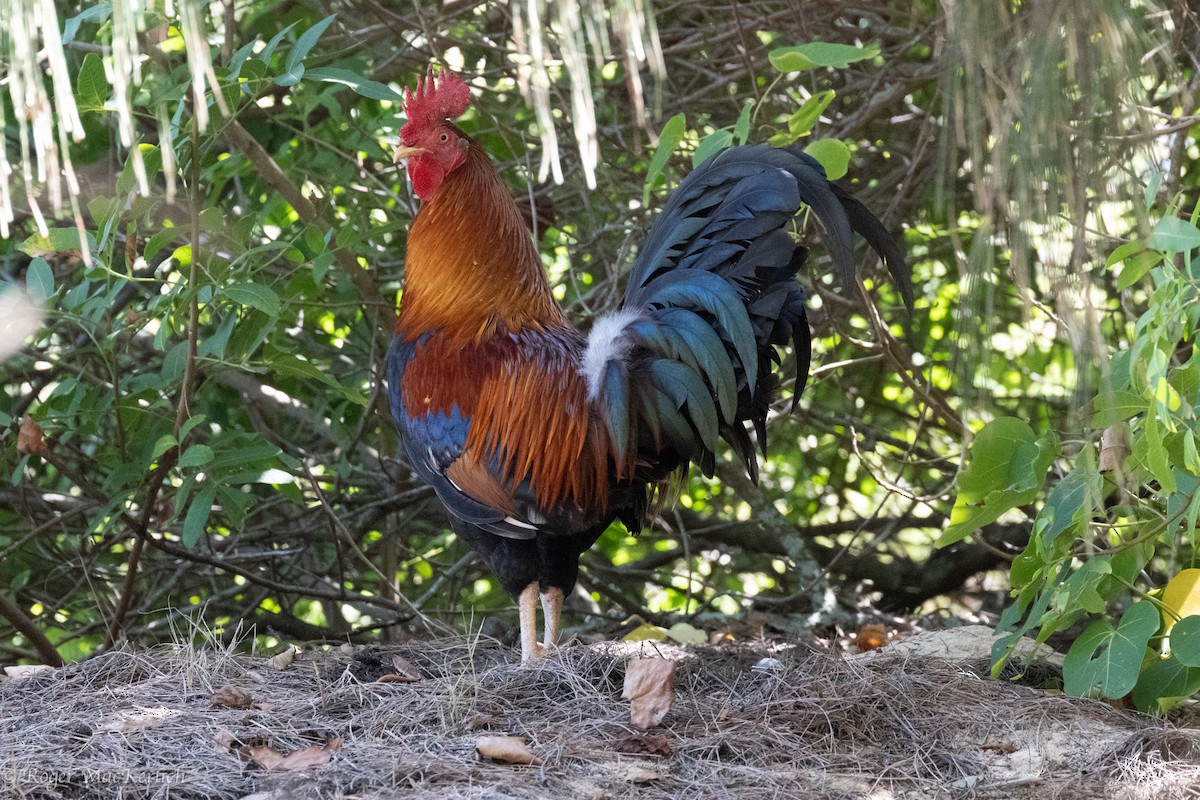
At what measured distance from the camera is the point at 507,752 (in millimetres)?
2760

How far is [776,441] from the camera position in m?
6.23

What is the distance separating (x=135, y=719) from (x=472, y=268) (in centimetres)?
190

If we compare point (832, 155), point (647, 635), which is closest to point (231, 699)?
point (647, 635)

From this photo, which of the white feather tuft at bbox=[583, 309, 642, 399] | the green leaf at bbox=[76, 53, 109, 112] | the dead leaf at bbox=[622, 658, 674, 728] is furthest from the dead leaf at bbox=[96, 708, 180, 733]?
the green leaf at bbox=[76, 53, 109, 112]

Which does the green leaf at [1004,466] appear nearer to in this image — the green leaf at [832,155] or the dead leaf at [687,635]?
the green leaf at [832,155]

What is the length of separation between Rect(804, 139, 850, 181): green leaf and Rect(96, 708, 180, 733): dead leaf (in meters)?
2.57

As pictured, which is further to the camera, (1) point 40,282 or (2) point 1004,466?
(1) point 40,282

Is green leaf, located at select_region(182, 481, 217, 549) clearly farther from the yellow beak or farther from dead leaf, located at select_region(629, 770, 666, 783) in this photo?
dead leaf, located at select_region(629, 770, 666, 783)

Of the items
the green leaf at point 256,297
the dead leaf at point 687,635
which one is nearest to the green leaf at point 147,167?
the green leaf at point 256,297

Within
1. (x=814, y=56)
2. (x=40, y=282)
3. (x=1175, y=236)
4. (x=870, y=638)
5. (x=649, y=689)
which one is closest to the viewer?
(x=1175, y=236)

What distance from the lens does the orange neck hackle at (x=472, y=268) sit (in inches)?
162

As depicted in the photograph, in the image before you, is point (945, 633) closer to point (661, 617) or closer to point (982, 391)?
point (661, 617)

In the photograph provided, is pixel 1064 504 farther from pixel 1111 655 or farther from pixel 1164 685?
pixel 1164 685

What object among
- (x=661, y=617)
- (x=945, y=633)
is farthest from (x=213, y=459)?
(x=945, y=633)
